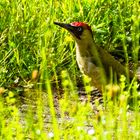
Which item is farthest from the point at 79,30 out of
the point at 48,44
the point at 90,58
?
the point at 48,44

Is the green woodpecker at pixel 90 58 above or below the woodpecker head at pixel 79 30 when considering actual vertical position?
below

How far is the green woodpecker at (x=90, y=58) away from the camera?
5.90m

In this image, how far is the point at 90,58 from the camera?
611cm

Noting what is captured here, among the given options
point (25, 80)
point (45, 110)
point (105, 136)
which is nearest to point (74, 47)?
point (25, 80)

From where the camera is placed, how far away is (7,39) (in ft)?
21.0

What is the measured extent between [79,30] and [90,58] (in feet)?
0.90

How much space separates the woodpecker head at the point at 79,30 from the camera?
5.92m

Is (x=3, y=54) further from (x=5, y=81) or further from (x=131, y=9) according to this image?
(x=131, y=9)

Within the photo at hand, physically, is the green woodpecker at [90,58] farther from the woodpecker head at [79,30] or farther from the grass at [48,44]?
the grass at [48,44]

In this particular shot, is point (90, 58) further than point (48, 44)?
No

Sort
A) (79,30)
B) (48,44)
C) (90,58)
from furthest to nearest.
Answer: (48,44)
(90,58)
(79,30)

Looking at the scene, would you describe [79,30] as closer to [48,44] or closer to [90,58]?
[90,58]

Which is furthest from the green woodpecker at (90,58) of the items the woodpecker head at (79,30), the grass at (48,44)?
the grass at (48,44)

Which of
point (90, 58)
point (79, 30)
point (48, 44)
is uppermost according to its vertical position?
point (79, 30)
